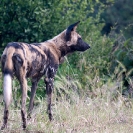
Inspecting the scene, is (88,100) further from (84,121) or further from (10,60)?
(10,60)

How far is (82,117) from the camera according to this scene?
7.61 m

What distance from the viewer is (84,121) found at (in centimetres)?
752

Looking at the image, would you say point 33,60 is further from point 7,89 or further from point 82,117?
point 82,117

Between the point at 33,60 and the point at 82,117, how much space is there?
1.14 meters

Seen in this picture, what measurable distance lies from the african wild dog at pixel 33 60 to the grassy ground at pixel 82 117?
0.54 feet

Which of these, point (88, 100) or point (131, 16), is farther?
point (131, 16)

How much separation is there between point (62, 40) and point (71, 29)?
0.23 meters

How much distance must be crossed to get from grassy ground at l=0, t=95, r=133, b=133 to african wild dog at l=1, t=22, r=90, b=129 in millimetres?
164

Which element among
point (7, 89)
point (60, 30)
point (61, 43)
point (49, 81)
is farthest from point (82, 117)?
point (60, 30)

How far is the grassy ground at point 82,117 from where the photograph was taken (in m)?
6.99

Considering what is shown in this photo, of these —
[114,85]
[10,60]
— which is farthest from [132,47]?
[10,60]

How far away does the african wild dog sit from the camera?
6598 millimetres

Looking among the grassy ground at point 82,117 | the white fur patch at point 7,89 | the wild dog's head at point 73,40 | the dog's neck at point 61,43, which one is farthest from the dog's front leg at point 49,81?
the white fur patch at point 7,89

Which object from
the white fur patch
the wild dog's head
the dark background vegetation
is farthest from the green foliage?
the white fur patch
